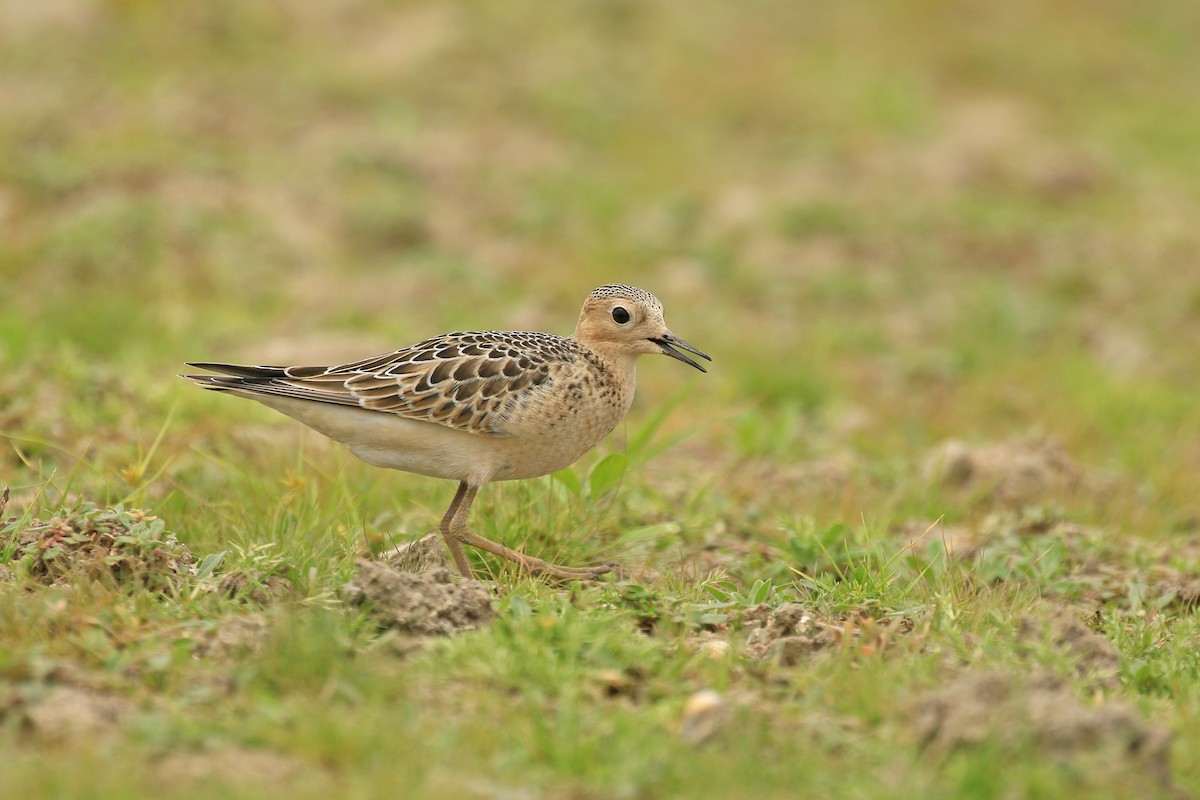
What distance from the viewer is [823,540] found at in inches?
265

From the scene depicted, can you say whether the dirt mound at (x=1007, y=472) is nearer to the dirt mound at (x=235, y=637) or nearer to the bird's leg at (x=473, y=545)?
the bird's leg at (x=473, y=545)

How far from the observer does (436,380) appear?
626 centimetres

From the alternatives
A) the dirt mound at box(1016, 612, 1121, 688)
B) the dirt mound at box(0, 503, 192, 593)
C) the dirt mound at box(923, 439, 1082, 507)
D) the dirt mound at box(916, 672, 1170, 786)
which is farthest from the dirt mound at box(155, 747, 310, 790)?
the dirt mound at box(923, 439, 1082, 507)

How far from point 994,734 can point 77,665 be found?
3.12 meters

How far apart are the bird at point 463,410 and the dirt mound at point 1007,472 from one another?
2865 millimetres

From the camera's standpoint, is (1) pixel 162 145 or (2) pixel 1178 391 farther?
(1) pixel 162 145

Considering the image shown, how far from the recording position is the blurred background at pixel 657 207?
9938 millimetres

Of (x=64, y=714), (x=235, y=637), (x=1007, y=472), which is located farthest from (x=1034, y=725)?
(x=1007, y=472)

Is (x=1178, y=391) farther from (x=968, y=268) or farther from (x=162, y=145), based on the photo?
(x=162, y=145)

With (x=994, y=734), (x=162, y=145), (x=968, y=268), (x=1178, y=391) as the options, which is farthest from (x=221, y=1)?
(x=994, y=734)

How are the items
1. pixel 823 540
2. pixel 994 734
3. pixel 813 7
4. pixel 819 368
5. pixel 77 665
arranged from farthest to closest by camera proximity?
pixel 813 7
pixel 819 368
pixel 823 540
pixel 77 665
pixel 994 734

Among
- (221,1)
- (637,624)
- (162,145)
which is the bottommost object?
(637,624)

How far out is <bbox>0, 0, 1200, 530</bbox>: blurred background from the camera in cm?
994

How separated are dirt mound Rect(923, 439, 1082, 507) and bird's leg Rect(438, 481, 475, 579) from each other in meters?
3.42
